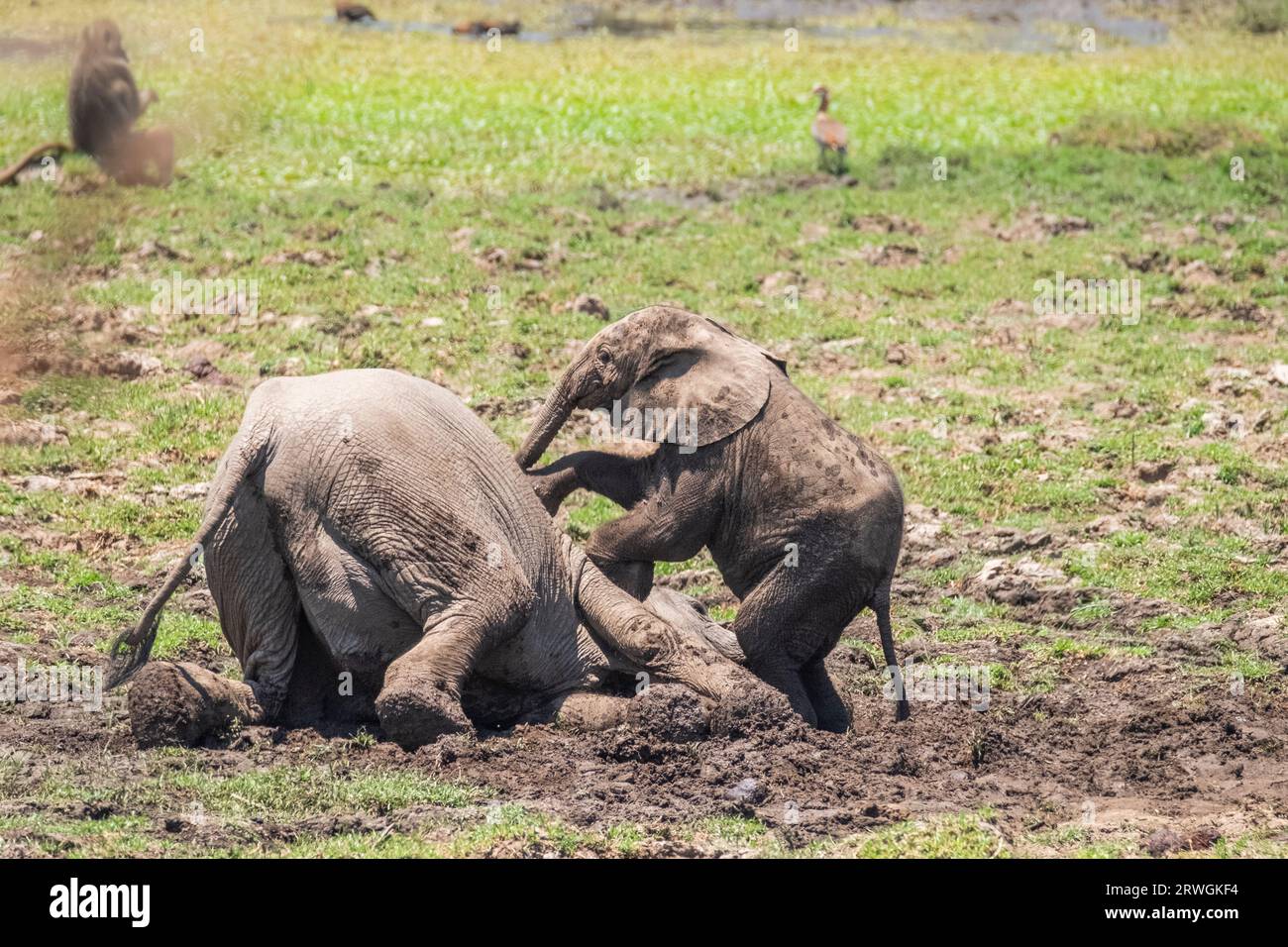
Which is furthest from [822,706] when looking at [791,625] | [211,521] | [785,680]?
[211,521]

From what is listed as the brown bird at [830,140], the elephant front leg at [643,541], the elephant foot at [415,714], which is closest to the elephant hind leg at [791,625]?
the elephant front leg at [643,541]

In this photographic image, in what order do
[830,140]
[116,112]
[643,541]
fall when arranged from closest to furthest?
[116,112] → [643,541] → [830,140]

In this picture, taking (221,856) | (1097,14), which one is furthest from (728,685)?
(1097,14)

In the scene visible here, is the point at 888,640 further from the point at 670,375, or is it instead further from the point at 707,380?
the point at 670,375

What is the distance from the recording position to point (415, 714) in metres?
6.95

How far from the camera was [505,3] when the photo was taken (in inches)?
1238

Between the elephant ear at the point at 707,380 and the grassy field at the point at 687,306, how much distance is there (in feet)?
5.69

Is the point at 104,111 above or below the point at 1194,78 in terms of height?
above

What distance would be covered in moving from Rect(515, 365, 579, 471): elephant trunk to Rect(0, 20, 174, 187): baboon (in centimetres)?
608

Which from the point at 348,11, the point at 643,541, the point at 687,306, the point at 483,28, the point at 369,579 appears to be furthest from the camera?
the point at 483,28

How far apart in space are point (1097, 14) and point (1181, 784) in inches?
1199

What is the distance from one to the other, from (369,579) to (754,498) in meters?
1.82

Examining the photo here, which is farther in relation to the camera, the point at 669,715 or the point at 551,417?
the point at 551,417

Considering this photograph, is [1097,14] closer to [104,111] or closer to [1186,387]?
[1186,387]
